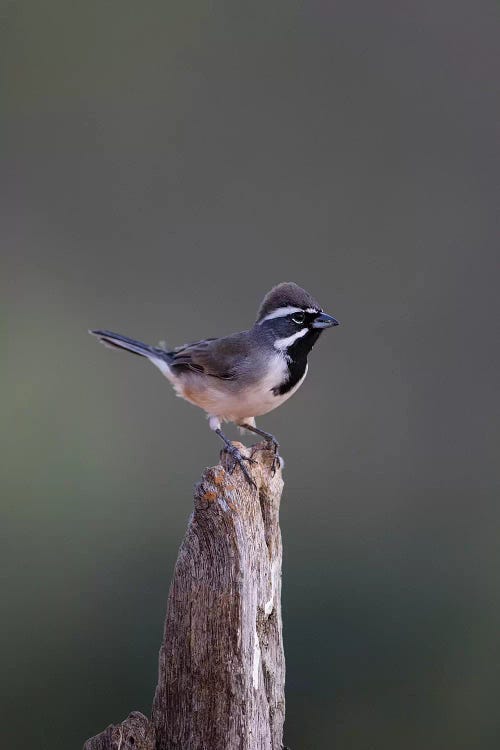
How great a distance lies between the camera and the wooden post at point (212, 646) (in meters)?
3.31

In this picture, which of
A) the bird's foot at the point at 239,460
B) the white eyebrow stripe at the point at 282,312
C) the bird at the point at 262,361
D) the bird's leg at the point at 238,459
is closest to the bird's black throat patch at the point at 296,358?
the bird at the point at 262,361

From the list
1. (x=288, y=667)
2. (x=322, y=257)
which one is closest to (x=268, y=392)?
(x=288, y=667)

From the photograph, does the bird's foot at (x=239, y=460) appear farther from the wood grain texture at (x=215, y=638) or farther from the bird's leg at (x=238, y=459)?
the wood grain texture at (x=215, y=638)

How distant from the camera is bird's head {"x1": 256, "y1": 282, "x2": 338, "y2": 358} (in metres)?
4.85

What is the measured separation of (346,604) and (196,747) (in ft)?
10.6

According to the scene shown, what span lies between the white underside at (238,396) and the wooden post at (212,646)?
58.6 inches

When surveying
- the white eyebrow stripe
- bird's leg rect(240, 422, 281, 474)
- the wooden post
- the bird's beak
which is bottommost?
the wooden post

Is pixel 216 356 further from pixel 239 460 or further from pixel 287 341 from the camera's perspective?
pixel 239 460

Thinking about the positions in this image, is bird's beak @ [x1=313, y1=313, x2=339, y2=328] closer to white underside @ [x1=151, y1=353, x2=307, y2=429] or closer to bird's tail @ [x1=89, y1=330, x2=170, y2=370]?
white underside @ [x1=151, y1=353, x2=307, y2=429]

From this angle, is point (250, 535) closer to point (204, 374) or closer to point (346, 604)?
point (204, 374)

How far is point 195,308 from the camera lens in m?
8.79

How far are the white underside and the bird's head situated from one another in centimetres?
9

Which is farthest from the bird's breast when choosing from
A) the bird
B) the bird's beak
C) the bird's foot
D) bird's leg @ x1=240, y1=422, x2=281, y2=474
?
the bird's foot

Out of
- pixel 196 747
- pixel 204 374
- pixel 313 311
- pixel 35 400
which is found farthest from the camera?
pixel 35 400
